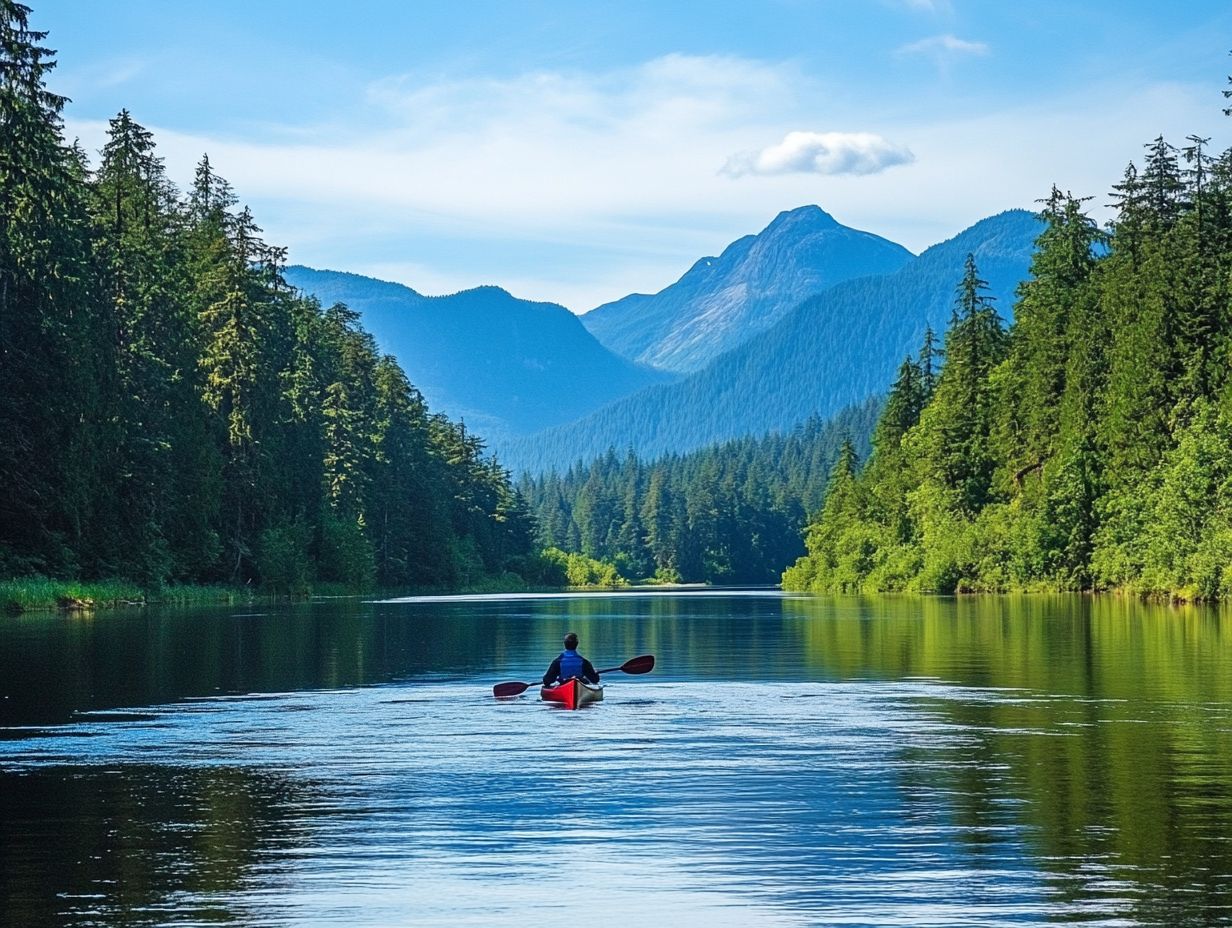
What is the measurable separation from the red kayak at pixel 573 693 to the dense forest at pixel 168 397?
4215 centimetres

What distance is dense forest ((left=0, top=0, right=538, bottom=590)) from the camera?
71312 millimetres

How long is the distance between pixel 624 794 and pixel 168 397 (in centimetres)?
7604

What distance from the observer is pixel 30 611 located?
68.9 m

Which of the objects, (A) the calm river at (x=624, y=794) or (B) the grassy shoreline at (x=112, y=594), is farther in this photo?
(B) the grassy shoreline at (x=112, y=594)

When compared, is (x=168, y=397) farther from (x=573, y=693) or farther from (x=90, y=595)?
(x=573, y=693)

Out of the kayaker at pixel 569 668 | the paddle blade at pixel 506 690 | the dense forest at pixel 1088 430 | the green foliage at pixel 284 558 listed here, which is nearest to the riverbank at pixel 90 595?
the green foliage at pixel 284 558

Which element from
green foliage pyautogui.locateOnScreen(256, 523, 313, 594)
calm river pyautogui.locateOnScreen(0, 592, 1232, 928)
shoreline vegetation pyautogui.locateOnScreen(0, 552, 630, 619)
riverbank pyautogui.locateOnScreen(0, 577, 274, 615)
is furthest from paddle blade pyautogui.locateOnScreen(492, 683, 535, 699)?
green foliage pyautogui.locateOnScreen(256, 523, 313, 594)

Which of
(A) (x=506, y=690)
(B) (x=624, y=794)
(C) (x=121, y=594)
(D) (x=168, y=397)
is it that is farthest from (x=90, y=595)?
(B) (x=624, y=794)

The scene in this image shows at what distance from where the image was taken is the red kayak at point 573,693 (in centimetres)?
3225

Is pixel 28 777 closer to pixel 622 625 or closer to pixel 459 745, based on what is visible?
pixel 459 745

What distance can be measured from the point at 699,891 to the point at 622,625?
5721 cm

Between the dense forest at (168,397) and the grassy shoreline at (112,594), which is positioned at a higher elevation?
the dense forest at (168,397)

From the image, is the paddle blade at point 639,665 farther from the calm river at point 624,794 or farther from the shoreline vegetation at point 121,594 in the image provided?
the shoreline vegetation at point 121,594

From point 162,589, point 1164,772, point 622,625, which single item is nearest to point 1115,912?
point 1164,772
